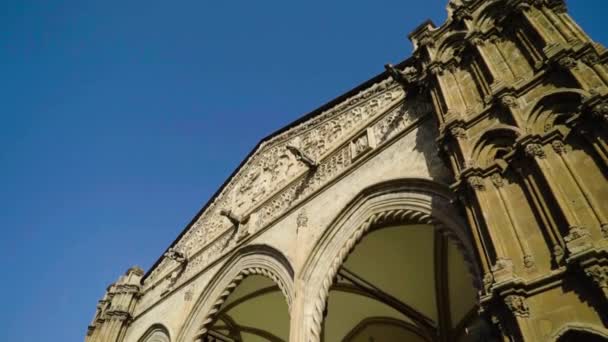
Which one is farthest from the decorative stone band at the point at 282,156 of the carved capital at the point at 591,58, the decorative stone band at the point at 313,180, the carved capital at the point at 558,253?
the carved capital at the point at 558,253

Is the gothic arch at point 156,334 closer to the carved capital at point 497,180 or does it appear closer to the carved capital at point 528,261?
the carved capital at point 497,180

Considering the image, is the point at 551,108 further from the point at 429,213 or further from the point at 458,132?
the point at 429,213

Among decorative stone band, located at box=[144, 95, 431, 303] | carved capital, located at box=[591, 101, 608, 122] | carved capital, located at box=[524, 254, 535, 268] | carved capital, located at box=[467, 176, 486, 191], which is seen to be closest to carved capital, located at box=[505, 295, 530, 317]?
carved capital, located at box=[524, 254, 535, 268]

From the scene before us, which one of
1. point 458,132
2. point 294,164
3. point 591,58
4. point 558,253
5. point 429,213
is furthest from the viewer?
point 294,164

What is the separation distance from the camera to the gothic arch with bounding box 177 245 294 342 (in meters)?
8.75

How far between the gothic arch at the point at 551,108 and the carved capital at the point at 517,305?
6.98 ft

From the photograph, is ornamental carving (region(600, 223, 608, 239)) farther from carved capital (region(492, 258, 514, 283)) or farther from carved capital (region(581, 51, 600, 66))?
carved capital (region(581, 51, 600, 66))

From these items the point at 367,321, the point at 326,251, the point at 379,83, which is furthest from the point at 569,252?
the point at 367,321

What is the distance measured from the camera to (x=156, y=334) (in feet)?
38.2

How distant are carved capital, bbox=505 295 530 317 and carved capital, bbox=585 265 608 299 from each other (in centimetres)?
62

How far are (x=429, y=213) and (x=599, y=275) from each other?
2715 millimetres

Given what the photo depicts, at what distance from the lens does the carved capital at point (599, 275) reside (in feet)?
11.3

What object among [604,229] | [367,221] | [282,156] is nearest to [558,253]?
[604,229]

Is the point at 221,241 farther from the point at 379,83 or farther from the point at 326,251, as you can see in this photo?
the point at 379,83
